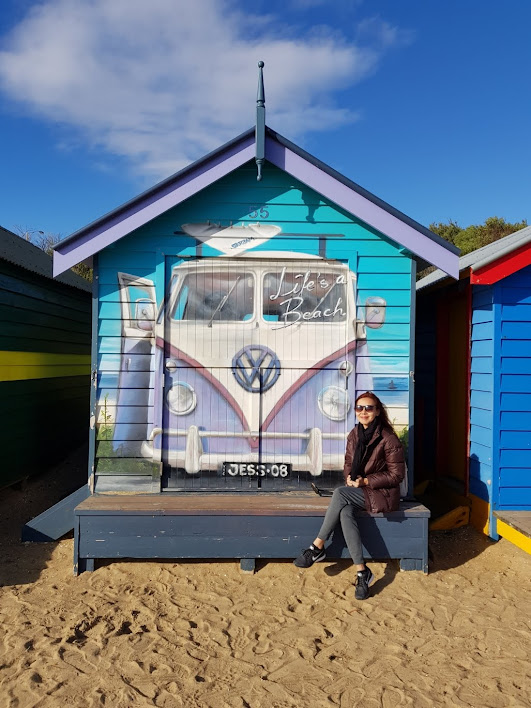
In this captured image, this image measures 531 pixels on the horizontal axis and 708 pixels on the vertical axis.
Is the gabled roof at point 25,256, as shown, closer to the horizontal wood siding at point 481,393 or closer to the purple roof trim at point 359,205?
the purple roof trim at point 359,205

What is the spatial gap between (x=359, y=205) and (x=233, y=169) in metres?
1.19

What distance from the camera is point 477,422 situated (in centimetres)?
600

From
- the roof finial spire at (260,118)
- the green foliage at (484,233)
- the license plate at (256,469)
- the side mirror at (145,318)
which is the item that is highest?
the green foliage at (484,233)

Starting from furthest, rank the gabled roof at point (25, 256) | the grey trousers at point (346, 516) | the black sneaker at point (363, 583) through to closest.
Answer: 1. the gabled roof at point (25, 256)
2. the grey trousers at point (346, 516)
3. the black sneaker at point (363, 583)

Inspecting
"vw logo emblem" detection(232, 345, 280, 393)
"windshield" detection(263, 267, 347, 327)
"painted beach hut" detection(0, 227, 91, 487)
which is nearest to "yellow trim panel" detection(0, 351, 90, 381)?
"painted beach hut" detection(0, 227, 91, 487)

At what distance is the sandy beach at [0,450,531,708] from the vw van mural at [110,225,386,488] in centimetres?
96

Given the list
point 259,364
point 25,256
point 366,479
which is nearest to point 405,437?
point 366,479

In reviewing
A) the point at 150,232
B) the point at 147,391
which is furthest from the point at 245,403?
the point at 150,232

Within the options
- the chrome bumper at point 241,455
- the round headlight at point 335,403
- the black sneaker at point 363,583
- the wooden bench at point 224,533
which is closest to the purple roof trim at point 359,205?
the round headlight at point 335,403

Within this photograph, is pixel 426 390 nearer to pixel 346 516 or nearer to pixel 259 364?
pixel 259 364

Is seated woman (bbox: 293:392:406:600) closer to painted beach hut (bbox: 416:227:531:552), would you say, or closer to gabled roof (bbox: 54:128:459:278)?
painted beach hut (bbox: 416:227:531:552)

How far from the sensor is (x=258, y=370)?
18.0 ft

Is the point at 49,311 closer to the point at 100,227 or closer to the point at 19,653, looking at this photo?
the point at 100,227

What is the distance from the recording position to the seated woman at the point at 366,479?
15.5ft
